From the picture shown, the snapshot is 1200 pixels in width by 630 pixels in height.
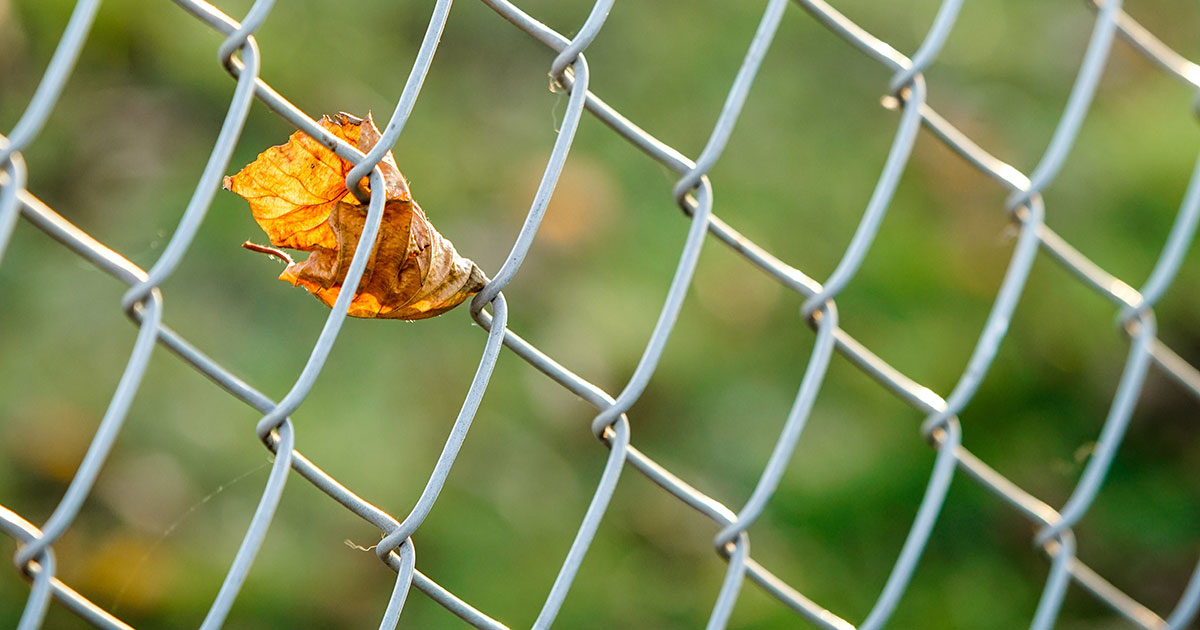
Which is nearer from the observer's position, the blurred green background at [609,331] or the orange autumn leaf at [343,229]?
the orange autumn leaf at [343,229]

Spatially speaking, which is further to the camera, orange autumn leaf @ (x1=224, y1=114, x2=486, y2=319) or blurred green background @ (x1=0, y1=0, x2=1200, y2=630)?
blurred green background @ (x1=0, y1=0, x2=1200, y2=630)

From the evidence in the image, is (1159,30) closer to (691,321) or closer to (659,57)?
→ (659,57)

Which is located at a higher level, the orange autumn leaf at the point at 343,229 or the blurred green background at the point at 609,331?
the blurred green background at the point at 609,331

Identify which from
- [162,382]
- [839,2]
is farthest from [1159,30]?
[162,382]

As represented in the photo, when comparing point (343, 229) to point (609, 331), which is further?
point (609, 331)

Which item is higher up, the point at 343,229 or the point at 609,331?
the point at 609,331
